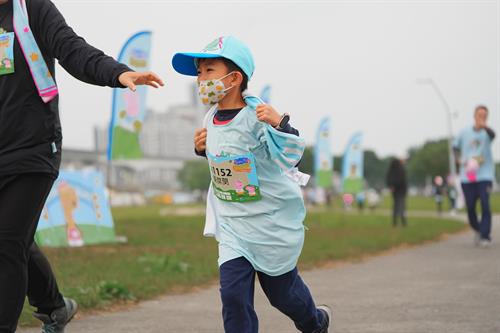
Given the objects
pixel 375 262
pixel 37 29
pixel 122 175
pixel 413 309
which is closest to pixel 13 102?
pixel 37 29

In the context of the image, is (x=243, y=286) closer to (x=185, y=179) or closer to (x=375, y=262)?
(x=375, y=262)

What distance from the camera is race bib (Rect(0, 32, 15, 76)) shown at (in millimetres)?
3686

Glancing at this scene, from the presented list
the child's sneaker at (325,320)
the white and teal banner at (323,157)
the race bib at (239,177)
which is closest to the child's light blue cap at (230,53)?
the race bib at (239,177)

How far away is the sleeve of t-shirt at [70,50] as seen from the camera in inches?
140

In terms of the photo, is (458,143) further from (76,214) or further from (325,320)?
(325,320)

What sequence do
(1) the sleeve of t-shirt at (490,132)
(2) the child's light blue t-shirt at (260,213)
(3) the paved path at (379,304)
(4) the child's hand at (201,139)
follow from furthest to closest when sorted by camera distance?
(1) the sleeve of t-shirt at (490,132) → (3) the paved path at (379,304) → (4) the child's hand at (201,139) → (2) the child's light blue t-shirt at (260,213)

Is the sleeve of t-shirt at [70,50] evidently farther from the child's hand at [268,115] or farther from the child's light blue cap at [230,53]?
the child's hand at [268,115]

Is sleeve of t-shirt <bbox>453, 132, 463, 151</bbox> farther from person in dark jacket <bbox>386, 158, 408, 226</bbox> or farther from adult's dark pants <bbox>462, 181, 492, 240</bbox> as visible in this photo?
person in dark jacket <bbox>386, 158, 408, 226</bbox>

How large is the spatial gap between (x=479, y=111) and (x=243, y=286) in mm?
8096

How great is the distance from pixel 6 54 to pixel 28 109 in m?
0.29

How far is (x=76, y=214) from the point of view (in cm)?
1182

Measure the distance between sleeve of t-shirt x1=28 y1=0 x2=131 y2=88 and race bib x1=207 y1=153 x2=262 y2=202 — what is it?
2.55 ft

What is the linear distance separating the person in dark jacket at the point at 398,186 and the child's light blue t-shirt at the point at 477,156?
23.3 feet

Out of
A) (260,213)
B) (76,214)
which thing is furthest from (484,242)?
(260,213)
